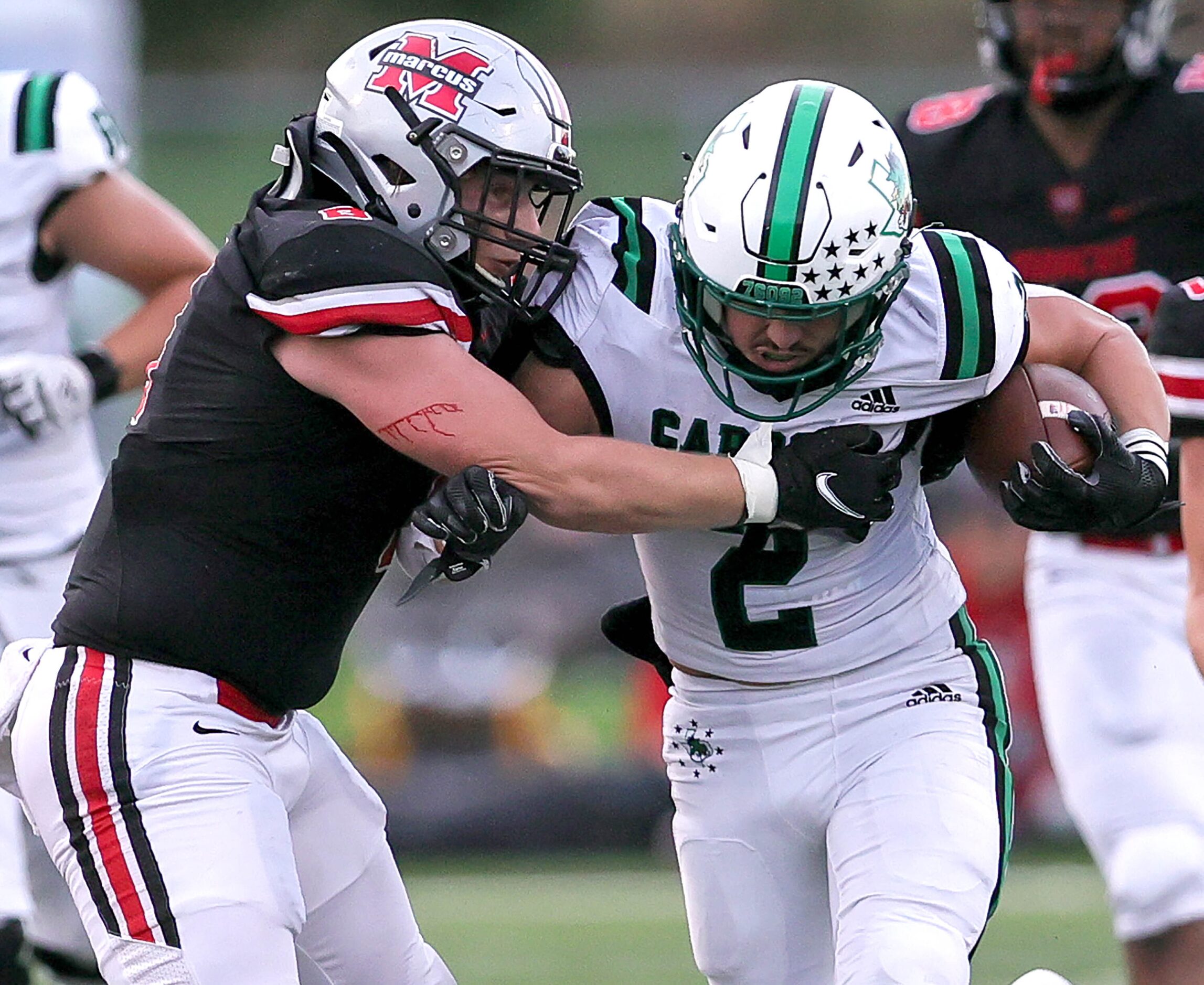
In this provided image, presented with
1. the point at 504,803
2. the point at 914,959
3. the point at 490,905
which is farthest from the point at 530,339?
the point at 504,803

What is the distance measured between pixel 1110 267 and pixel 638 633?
5.82 ft

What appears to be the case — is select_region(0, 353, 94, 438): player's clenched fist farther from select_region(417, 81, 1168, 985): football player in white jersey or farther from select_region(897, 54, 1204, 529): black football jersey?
select_region(897, 54, 1204, 529): black football jersey

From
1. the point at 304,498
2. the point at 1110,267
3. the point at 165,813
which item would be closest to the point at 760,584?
the point at 304,498

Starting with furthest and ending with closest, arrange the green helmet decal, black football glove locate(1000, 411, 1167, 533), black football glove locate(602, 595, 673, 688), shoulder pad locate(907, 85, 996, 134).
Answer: shoulder pad locate(907, 85, 996, 134) → black football glove locate(602, 595, 673, 688) → black football glove locate(1000, 411, 1167, 533) → the green helmet decal

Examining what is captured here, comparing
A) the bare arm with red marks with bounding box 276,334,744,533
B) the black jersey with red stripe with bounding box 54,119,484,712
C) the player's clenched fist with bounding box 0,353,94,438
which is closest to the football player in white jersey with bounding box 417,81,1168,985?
the bare arm with red marks with bounding box 276,334,744,533

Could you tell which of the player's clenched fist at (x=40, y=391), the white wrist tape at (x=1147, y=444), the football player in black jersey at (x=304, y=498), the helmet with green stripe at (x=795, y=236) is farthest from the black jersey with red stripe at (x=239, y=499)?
the player's clenched fist at (x=40, y=391)

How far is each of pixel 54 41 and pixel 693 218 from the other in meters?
6.23

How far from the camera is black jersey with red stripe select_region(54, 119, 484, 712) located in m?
2.88

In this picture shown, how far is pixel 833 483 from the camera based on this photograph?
2854 mm

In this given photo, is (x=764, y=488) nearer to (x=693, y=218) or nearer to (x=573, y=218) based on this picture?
(x=693, y=218)

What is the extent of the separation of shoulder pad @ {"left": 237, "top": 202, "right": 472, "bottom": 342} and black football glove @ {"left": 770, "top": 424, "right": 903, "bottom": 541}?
19.0 inches

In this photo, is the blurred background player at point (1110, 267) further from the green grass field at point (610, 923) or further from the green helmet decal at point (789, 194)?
the green helmet decal at point (789, 194)

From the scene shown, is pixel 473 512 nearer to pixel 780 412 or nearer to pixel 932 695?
pixel 780 412

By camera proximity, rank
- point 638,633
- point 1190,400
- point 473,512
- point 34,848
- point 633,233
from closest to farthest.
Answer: point 473,512 < point 633,233 < point 638,633 < point 1190,400 < point 34,848
